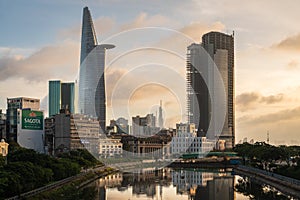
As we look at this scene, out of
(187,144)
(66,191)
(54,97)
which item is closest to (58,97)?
(54,97)

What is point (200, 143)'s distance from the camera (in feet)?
279

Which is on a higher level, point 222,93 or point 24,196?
point 222,93

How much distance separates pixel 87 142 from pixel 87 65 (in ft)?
171

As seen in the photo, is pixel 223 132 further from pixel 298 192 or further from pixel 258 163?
pixel 298 192

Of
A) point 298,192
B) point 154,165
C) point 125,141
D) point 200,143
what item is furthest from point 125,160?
point 298,192

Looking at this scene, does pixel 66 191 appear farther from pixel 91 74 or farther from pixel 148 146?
pixel 91 74

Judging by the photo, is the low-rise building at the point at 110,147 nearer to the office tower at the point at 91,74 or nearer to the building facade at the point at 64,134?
the building facade at the point at 64,134

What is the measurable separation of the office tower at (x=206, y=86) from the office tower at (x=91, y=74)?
20814mm

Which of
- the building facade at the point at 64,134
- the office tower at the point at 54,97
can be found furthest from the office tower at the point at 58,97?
the building facade at the point at 64,134

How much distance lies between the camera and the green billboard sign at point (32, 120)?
58969mm

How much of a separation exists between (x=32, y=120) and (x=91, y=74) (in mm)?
58861

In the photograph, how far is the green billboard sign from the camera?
193 ft

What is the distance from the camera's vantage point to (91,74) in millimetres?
118188

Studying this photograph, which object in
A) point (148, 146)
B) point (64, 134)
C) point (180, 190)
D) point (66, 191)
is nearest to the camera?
point (66, 191)
